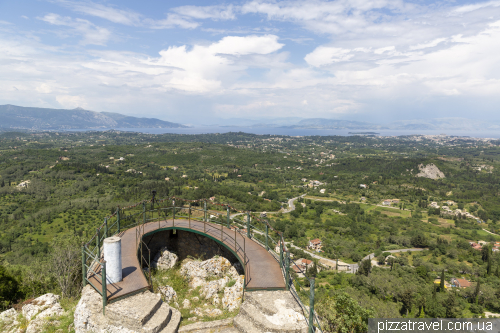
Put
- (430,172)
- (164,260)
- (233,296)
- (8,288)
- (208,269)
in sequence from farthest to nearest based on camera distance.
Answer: (430,172)
(8,288)
(164,260)
(208,269)
(233,296)

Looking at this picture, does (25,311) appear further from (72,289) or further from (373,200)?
(373,200)

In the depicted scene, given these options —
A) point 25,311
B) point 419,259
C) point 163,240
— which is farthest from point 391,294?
point 25,311

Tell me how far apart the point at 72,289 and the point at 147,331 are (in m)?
9.38

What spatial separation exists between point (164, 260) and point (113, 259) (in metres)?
4.52

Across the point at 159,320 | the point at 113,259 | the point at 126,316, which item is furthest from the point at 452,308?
the point at 113,259

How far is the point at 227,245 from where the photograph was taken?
1084 centimetres

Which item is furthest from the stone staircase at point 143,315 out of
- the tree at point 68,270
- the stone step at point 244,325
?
the tree at point 68,270

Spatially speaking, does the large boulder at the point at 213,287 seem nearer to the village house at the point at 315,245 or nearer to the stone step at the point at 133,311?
the stone step at the point at 133,311

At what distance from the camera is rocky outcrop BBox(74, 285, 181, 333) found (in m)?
6.59

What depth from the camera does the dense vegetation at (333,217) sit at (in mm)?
31219

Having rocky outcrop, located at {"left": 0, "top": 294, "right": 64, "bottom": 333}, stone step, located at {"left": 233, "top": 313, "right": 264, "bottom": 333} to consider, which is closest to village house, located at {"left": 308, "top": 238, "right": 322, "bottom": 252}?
stone step, located at {"left": 233, "top": 313, "right": 264, "bottom": 333}

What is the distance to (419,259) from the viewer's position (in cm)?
4912

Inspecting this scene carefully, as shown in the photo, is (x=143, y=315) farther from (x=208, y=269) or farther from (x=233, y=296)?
(x=208, y=269)

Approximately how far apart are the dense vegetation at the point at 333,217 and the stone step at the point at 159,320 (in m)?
6.03
